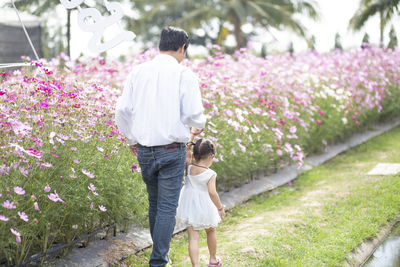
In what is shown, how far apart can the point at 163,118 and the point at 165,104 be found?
80mm

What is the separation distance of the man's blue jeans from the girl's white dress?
26cm

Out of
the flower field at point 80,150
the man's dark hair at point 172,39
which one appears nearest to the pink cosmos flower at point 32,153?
the flower field at point 80,150

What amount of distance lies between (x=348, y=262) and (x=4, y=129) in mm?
2547

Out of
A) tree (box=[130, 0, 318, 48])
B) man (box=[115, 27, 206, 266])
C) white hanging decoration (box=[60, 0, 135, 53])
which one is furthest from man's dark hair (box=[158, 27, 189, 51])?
tree (box=[130, 0, 318, 48])

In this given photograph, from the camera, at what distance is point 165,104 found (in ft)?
8.82

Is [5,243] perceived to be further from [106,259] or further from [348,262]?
[348,262]

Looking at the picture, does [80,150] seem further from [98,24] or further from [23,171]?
[98,24]

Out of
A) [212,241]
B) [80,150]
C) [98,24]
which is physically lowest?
[212,241]

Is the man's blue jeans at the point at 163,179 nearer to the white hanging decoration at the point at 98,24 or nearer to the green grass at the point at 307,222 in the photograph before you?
the green grass at the point at 307,222

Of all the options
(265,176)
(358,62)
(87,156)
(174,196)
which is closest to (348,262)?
(174,196)

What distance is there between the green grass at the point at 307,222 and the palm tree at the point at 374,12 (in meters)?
16.4

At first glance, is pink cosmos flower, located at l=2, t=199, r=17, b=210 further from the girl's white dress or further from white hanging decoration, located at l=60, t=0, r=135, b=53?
white hanging decoration, located at l=60, t=0, r=135, b=53

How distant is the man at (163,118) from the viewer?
2.69m

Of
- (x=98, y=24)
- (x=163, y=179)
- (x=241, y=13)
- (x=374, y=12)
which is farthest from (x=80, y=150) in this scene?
(x=374, y=12)
